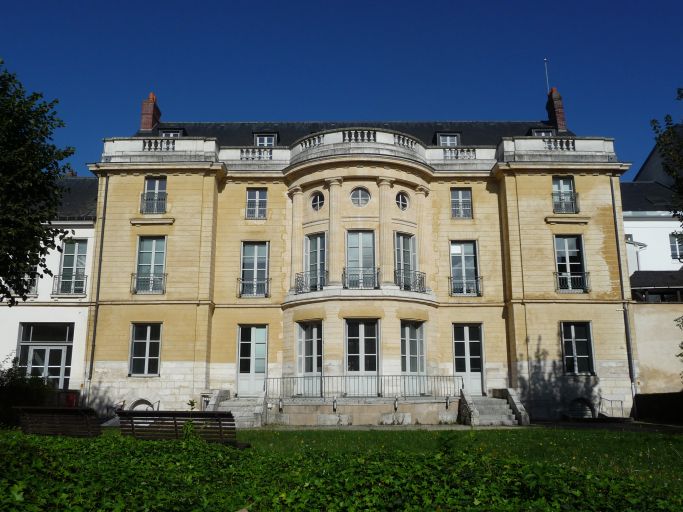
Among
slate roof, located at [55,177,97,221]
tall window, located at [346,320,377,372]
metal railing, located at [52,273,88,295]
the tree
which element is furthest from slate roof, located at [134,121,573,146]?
A: the tree

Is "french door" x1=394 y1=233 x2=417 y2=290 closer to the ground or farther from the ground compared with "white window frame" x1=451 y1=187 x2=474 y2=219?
closer to the ground

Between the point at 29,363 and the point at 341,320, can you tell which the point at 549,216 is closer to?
the point at 341,320

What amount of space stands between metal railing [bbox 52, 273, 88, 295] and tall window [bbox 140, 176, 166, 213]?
130 inches

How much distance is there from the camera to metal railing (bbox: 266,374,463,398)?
18969 mm

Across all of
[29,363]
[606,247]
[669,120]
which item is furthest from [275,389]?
[669,120]

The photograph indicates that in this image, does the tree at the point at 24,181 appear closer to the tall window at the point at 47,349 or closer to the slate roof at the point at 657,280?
the tall window at the point at 47,349

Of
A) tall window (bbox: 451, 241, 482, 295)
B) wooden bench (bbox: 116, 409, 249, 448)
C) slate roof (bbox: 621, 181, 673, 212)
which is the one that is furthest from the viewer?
slate roof (bbox: 621, 181, 673, 212)

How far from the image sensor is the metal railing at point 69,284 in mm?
21656

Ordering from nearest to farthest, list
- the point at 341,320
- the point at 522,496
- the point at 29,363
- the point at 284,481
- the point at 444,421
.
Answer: the point at 522,496
the point at 284,481
the point at 444,421
the point at 341,320
the point at 29,363

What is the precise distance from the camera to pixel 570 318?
20703 mm

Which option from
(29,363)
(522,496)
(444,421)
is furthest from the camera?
(29,363)

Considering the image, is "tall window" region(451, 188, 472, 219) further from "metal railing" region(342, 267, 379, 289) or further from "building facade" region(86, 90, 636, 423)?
"metal railing" region(342, 267, 379, 289)

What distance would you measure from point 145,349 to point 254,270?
457 cm

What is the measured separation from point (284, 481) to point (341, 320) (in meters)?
12.6
